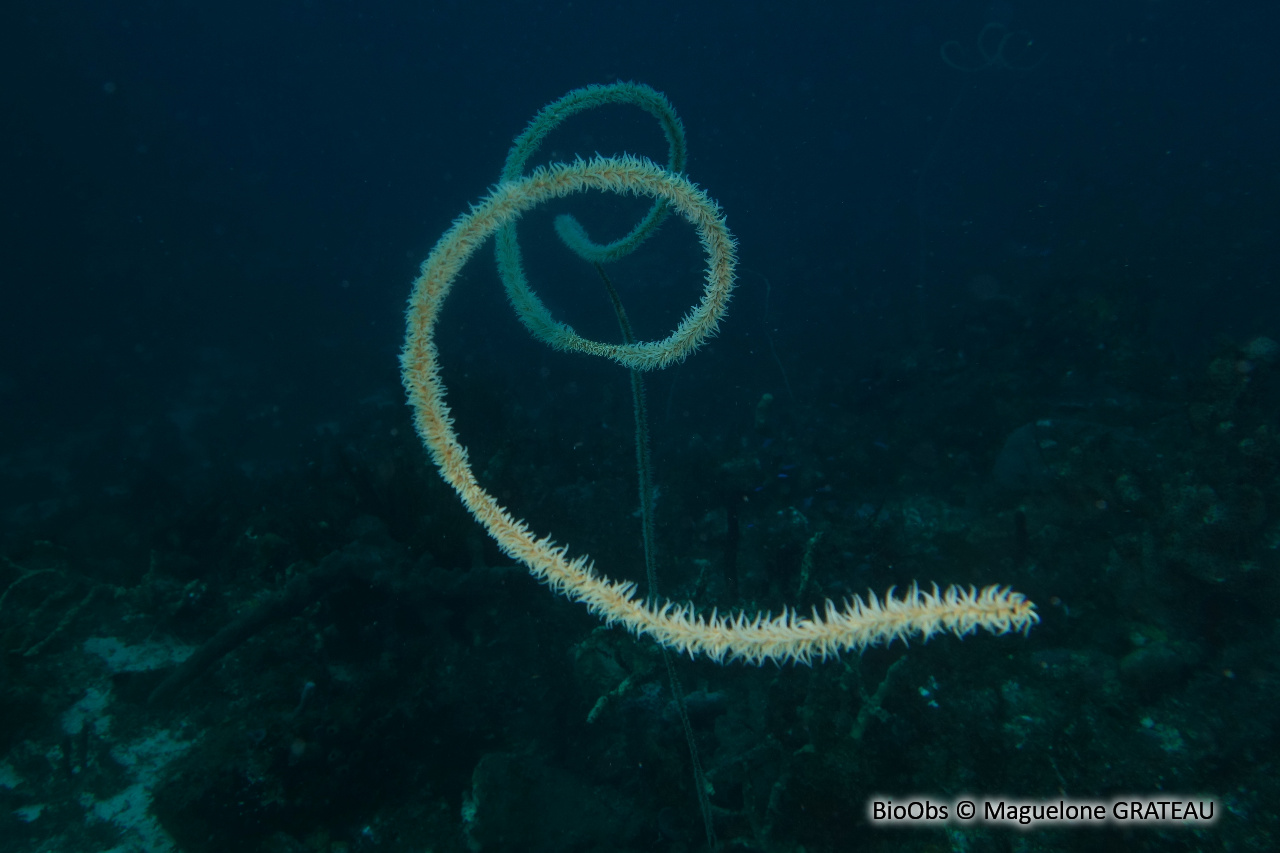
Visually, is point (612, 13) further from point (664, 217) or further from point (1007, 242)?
point (664, 217)

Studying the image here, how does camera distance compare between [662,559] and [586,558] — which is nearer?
[586,558]

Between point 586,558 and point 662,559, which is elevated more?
point 662,559

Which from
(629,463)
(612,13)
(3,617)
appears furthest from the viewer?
(612,13)

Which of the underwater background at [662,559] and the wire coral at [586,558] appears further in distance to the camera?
the underwater background at [662,559]

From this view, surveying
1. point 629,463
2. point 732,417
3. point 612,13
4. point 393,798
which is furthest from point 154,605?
point 612,13

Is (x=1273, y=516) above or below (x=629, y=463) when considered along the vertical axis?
below

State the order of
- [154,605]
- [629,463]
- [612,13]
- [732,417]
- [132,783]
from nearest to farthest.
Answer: [132,783], [154,605], [629,463], [732,417], [612,13]

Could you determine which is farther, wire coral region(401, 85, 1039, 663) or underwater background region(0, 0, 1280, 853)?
underwater background region(0, 0, 1280, 853)

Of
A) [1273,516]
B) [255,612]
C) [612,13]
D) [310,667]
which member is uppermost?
[612,13]

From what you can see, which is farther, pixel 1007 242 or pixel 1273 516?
pixel 1007 242

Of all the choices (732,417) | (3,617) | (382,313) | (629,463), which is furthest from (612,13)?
(3,617)
